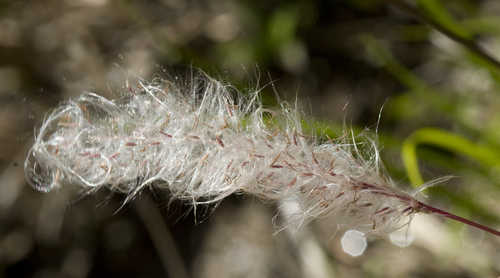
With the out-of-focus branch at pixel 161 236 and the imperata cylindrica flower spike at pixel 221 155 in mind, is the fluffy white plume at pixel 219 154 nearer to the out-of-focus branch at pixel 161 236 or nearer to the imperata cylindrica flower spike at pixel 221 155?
the imperata cylindrica flower spike at pixel 221 155

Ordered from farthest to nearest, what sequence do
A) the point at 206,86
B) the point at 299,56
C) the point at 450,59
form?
the point at 299,56 < the point at 450,59 < the point at 206,86

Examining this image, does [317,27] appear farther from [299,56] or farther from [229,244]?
[229,244]

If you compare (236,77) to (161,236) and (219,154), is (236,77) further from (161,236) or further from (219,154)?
(219,154)

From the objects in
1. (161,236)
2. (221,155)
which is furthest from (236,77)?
(221,155)

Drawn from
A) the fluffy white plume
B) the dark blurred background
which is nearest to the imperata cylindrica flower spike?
the fluffy white plume

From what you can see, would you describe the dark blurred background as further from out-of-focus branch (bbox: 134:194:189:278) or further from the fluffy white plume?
the fluffy white plume

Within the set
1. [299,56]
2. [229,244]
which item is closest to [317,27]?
[299,56]

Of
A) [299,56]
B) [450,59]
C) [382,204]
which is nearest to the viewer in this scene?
[382,204]
